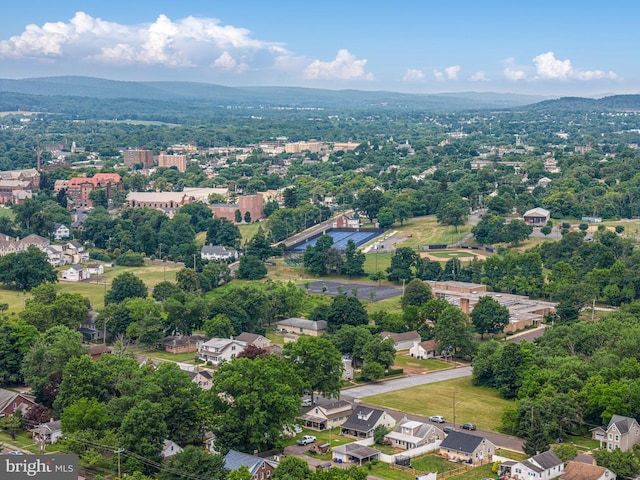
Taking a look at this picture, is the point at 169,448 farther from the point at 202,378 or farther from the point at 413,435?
the point at 202,378

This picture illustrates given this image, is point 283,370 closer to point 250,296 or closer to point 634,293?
point 250,296

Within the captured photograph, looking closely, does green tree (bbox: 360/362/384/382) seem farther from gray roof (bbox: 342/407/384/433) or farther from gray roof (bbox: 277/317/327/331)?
gray roof (bbox: 277/317/327/331)

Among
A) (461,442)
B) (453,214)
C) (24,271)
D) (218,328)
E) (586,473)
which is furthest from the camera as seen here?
→ (453,214)

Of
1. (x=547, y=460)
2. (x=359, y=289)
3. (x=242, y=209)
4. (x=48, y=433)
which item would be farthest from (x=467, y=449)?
(x=242, y=209)

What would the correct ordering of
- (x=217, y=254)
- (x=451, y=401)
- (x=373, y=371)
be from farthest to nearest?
(x=217, y=254) < (x=373, y=371) < (x=451, y=401)

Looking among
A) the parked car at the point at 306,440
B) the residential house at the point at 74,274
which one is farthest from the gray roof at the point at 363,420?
the residential house at the point at 74,274

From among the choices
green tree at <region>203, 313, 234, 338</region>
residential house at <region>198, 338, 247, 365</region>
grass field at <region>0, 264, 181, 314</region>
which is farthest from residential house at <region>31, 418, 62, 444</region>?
grass field at <region>0, 264, 181, 314</region>

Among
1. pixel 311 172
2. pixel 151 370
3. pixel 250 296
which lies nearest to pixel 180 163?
pixel 311 172
